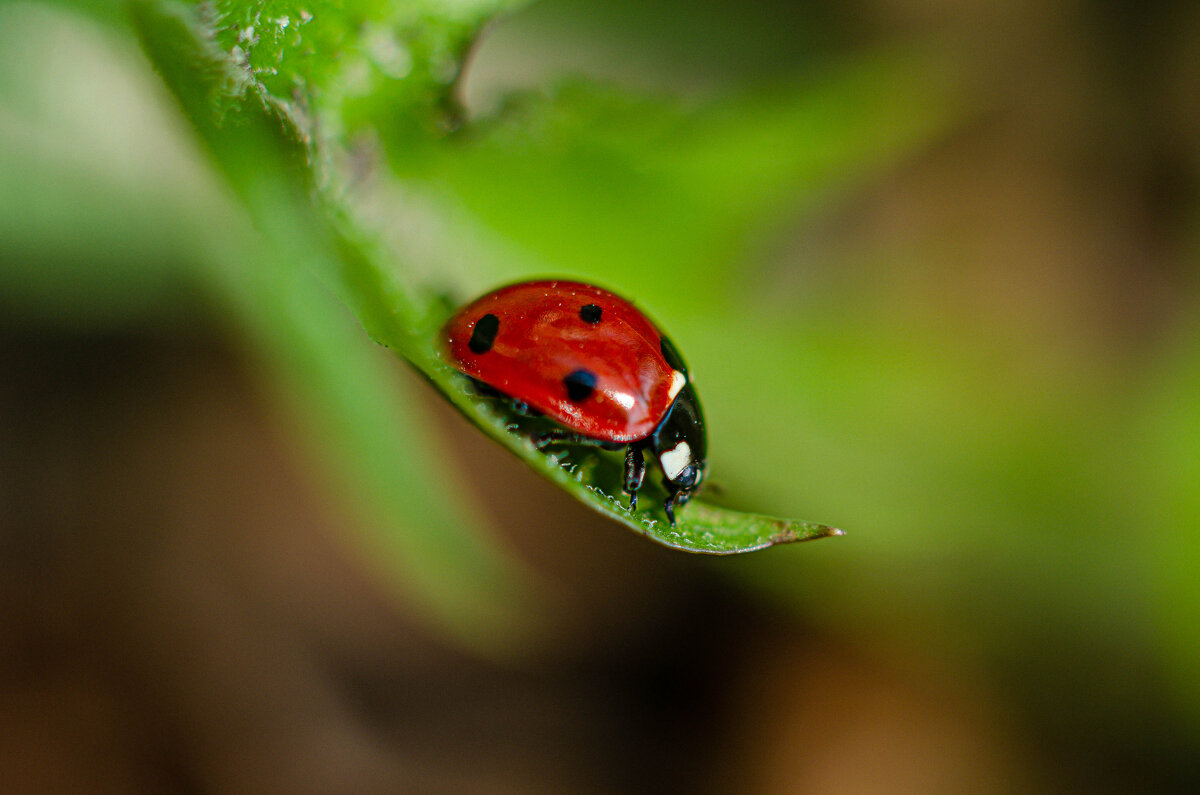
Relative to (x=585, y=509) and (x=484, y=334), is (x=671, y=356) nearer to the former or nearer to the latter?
(x=484, y=334)

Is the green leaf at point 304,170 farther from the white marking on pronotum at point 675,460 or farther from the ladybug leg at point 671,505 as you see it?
the white marking on pronotum at point 675,460

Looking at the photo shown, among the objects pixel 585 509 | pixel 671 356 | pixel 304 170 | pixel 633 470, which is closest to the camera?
pixel 304 170

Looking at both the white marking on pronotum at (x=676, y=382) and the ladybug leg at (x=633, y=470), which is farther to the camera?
the white marking on pronotum at (x=676, y=382)

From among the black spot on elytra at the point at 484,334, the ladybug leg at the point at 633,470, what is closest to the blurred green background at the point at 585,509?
the black spot on elytra at the point at 484,334

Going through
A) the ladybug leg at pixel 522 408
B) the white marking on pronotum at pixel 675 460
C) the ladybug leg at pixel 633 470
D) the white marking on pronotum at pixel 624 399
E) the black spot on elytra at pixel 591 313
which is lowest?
the ladybug leg at pixel 633 470

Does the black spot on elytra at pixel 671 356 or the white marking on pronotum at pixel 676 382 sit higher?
the black spot on elytra at pixel 671 356

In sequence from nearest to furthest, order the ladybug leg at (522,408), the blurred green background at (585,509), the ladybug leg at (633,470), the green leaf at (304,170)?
the green leaf at (304,170) → the ladybug leg at (633,470) → the ladybug leg at (522,408) → the blurred green background at (585,509)

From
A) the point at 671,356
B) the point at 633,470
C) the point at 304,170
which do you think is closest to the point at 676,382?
the point at 671,356

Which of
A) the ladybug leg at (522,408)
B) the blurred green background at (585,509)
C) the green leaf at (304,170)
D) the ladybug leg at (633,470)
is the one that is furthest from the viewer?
the blurred green background at (585,509)
